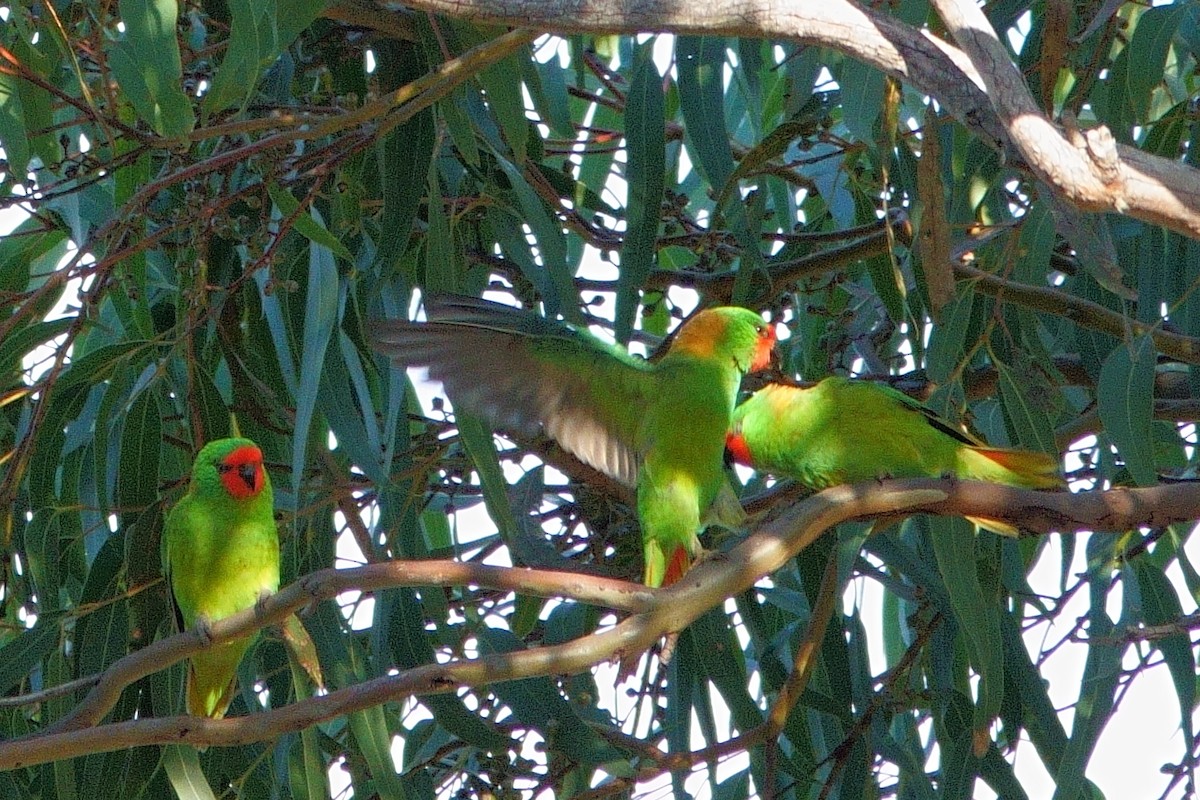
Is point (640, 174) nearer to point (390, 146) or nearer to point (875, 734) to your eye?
point (390, 146)

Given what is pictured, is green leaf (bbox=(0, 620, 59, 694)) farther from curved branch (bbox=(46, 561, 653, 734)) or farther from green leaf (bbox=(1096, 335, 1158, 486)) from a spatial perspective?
green leaf (bbox=(1096, 335, 1158, 486))

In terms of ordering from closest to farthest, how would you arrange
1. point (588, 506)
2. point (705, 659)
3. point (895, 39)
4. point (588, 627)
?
point (895, 39), point (705, 659), point (588, 627), point (588, 506)

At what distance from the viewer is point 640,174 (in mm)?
2338

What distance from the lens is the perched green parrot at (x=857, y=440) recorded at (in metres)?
2.27

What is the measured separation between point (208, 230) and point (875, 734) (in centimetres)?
132

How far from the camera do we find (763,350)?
2.46 meters

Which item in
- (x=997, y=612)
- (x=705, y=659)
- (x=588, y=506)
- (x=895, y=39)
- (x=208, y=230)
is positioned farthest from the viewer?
(x=588, y=506)

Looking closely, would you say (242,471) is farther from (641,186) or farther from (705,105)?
(705,105)

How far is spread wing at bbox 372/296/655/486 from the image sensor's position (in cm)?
225

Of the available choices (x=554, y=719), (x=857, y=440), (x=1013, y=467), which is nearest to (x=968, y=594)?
(x=1013, y=467)

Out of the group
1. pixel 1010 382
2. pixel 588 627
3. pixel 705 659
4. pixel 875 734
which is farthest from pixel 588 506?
pixel 1010 382

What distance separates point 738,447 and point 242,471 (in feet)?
2.71

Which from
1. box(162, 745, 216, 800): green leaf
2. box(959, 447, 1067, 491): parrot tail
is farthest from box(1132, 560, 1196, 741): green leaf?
box(162, 745, 216, 800): green leaf

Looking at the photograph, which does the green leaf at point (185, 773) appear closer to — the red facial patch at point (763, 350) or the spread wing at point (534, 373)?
the spread wing at point (534, 373)
